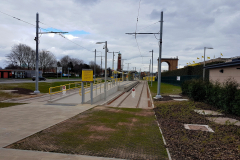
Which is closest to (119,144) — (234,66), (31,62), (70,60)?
(234,66)

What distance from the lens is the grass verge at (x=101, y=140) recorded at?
5.33 meters

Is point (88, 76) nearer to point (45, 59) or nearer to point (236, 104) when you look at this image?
point (236, 104)

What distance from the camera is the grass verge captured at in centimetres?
533

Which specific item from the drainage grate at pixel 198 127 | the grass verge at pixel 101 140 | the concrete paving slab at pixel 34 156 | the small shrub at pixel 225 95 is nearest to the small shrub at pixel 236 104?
the small shrub at pixel 225 95

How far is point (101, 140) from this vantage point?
6.30 metres

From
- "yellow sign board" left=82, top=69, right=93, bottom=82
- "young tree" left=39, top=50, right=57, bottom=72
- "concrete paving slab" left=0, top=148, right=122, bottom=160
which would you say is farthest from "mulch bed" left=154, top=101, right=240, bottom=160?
"young tree" left=39, top=50, right=57, bottom=72

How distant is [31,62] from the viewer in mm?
77938

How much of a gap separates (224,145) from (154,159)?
2.31 m

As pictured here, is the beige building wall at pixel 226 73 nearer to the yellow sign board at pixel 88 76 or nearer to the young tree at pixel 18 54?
the yellow sign board at pixel 88 76

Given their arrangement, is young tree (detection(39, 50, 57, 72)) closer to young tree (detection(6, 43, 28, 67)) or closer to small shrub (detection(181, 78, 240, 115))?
Answer: young tree (detection(6, 43, 28, 67))

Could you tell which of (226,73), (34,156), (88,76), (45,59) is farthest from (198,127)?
(45,59)

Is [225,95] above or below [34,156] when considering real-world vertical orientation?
above

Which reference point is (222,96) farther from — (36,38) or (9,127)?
(36,38)

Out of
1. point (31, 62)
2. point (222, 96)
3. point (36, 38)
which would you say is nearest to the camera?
point (222, 96)
